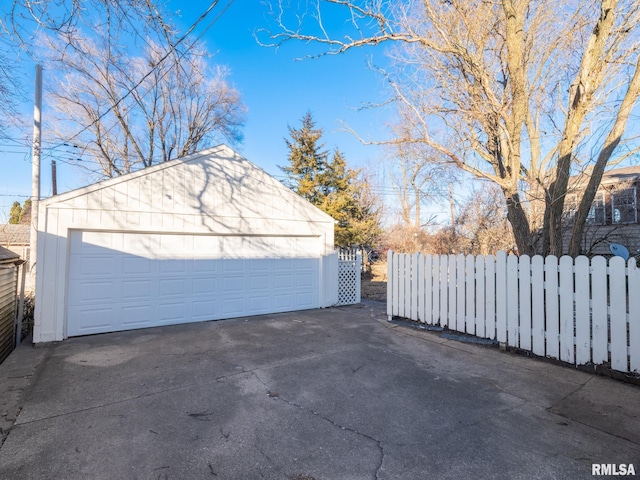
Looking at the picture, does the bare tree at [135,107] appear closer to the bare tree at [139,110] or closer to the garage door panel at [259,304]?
the bare tree at [139,110]

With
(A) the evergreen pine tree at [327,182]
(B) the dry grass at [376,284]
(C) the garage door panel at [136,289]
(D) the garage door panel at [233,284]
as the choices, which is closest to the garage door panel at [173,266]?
(C) the garage door panel at [136,289]

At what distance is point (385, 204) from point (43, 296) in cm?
1765

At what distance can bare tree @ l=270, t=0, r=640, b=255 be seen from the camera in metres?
5.13

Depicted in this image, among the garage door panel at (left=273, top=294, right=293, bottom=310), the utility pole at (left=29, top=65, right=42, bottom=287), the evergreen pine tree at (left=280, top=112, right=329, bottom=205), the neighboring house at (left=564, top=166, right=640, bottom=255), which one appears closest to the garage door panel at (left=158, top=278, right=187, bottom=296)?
the garage door panel at (left=273, top=294, right=293, bottom=310)

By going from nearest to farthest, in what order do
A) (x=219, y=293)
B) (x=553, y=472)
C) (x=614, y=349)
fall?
(x=553, y=472) → (x=614, y=349) → (x=219, y=293)

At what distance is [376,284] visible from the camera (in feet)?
45.3

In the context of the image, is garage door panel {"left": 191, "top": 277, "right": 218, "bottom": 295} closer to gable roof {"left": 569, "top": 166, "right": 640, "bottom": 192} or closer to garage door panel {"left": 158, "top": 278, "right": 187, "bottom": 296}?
garage door panel {"left": 158, "top": 278, "right": 187, "bottom": 296}

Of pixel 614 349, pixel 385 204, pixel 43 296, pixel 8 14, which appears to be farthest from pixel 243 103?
pixel 614 349

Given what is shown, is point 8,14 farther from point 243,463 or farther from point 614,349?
point 614,349

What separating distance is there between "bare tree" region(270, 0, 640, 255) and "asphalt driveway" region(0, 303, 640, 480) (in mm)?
2986

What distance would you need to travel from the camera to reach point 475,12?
5.67m

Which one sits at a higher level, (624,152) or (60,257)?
(624,152)

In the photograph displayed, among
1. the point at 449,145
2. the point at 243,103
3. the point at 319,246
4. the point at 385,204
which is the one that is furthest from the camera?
the point at 385,204

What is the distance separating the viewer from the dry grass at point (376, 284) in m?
10.8
